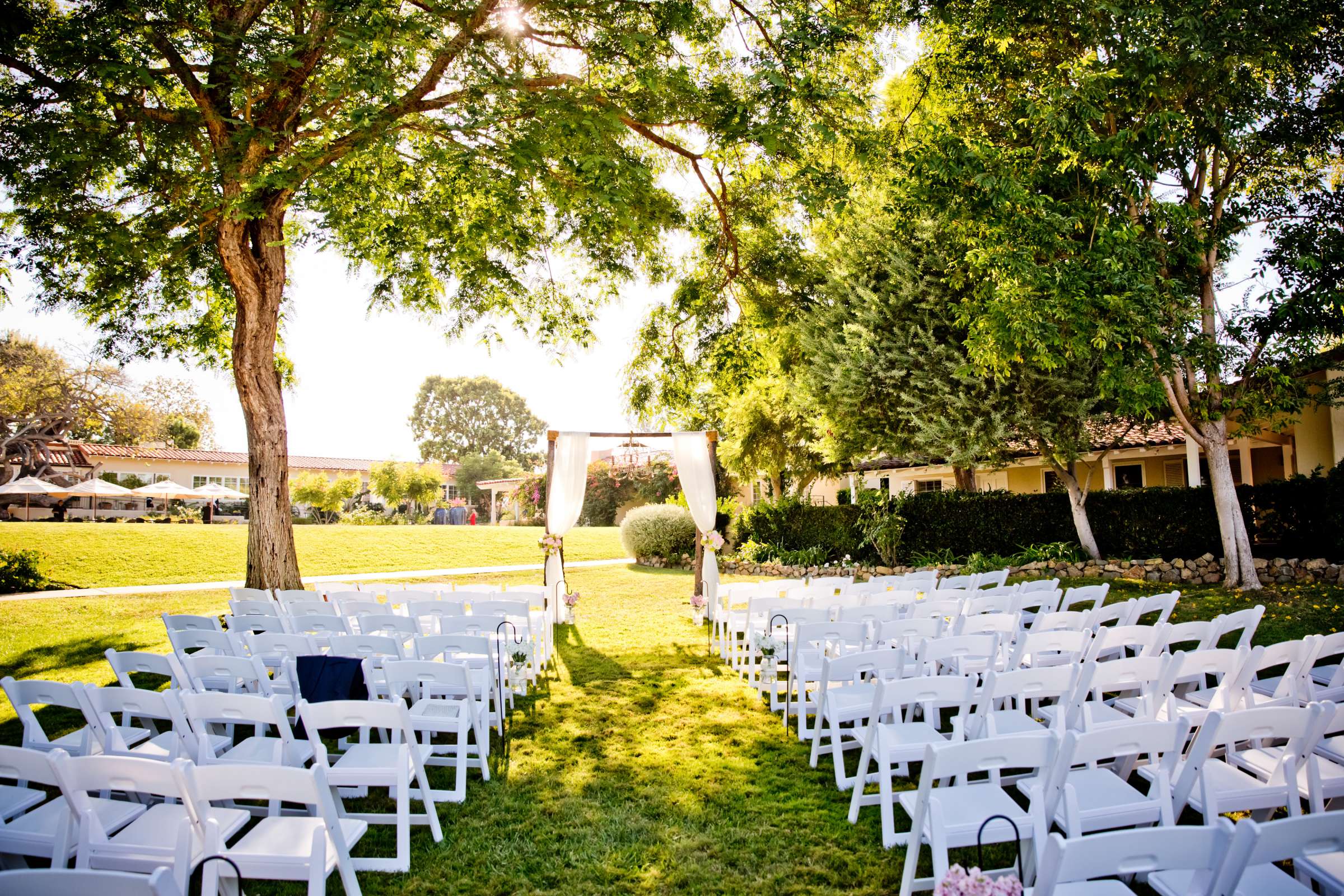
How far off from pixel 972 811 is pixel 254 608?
21.7 ft

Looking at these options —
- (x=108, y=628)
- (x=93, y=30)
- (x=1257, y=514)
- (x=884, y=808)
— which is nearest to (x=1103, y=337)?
(x=1257, y=514)

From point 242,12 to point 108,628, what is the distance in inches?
355

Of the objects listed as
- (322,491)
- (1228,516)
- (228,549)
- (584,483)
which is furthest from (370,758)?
(322,491)

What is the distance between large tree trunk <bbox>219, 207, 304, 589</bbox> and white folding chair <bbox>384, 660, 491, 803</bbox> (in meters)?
5.14

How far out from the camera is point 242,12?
8.28 meters

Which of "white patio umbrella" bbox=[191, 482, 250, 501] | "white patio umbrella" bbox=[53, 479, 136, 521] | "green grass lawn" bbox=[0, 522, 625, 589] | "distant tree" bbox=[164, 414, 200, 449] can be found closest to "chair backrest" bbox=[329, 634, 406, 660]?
"green grass lawn" bbox=[0, 522, 625, 589]

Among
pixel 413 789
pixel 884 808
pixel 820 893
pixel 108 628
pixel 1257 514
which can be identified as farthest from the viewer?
pixel 1257 514

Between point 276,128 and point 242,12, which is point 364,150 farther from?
point 242,12

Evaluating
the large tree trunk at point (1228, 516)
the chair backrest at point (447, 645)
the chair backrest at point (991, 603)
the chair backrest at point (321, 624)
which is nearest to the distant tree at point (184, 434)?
the chair backrest at point (321, 624)

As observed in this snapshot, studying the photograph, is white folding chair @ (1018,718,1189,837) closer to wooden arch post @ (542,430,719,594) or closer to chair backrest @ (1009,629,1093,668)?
chair backrest @ (1009,629,1093,668)

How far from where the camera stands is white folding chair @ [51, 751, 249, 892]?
261cm

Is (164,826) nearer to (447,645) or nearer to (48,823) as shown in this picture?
(48,823)

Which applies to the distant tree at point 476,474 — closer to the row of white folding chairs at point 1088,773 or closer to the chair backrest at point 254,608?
the chair backrest at point 254,608

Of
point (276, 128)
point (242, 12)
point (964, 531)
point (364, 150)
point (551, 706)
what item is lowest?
point (551, 706)
